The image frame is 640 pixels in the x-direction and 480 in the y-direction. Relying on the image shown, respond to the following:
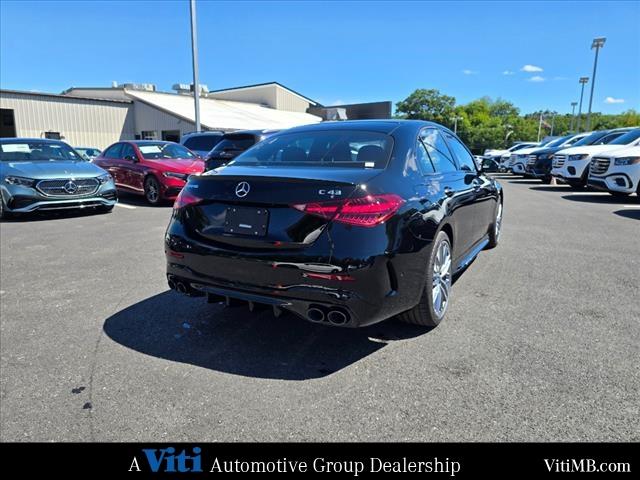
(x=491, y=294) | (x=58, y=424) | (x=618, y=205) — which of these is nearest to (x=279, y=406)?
(x=58, y=424)

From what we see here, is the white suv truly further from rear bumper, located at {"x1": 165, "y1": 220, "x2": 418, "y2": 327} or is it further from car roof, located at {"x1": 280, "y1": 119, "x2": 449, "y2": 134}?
rear bumper, located at {"x1": 165, "y1": 220, "x2": 418, "y2": 327}

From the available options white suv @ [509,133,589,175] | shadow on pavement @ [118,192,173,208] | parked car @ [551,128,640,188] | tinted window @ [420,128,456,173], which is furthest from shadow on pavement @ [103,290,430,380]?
white suv @ [509,133,589,175]

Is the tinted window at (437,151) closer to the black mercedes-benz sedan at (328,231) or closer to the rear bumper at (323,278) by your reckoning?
the black mercedes-benz sedan at (328,231)

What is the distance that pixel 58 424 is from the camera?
2.32m

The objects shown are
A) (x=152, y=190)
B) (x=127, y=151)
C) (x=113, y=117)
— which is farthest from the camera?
(x=113, y=117)

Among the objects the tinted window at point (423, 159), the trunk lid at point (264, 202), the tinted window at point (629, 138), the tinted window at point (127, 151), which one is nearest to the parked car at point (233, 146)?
the tinted window at point (127, 151)

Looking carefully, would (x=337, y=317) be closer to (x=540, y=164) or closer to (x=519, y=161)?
(x=540, y=164)

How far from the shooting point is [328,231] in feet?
8.67

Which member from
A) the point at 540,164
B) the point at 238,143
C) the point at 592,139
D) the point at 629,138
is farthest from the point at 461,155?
the point at 540,164

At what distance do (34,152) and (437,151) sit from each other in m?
8.19

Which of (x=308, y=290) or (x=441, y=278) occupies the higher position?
(x=308, y=290)
